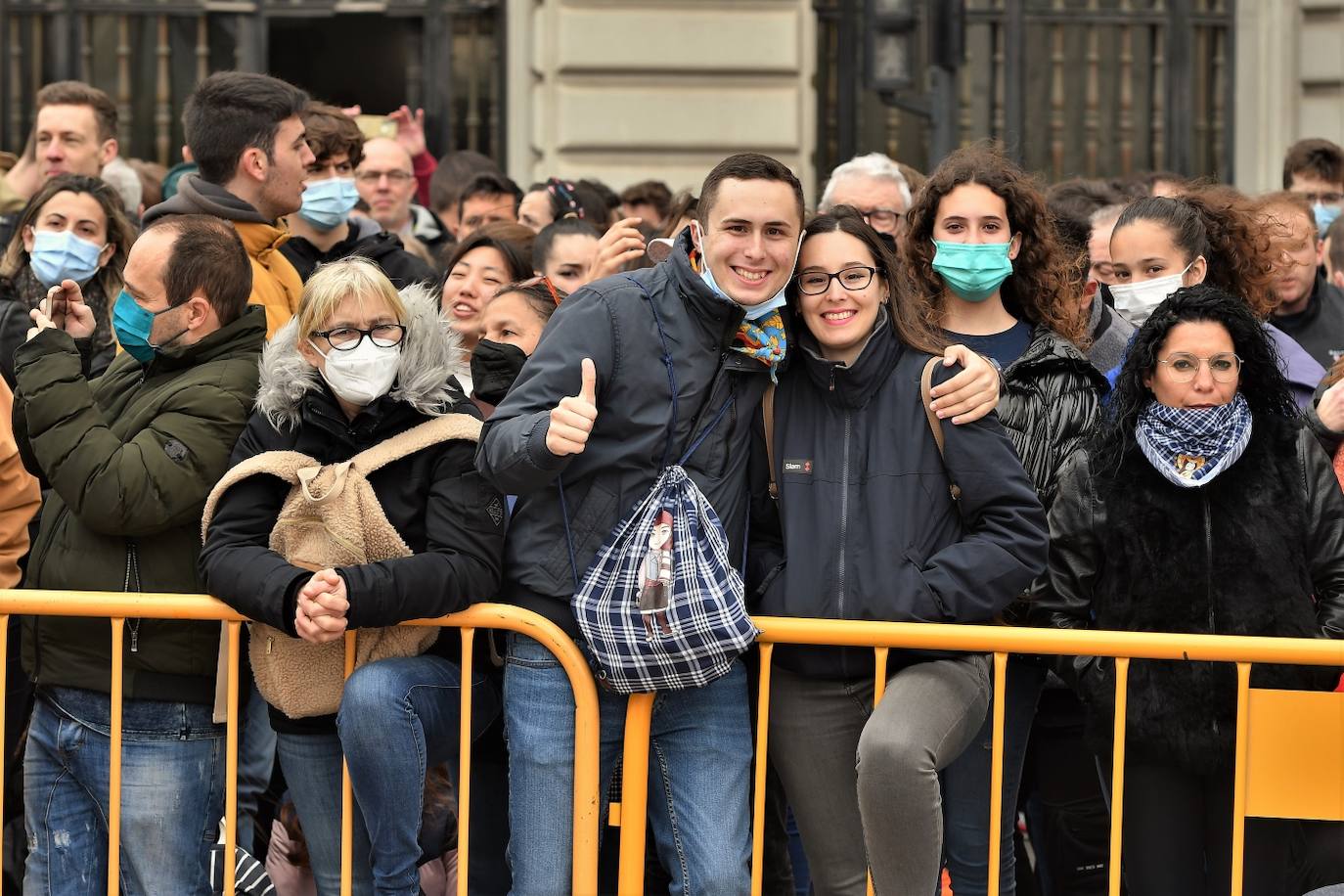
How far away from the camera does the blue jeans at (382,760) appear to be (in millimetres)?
4059

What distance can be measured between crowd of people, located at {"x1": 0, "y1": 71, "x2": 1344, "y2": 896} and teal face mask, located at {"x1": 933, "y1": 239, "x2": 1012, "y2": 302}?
0.74ft

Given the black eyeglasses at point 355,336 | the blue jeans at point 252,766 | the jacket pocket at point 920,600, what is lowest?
the blue jeans at point 252,766

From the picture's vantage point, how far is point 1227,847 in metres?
4.22

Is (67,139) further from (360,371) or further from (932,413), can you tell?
(932,413)

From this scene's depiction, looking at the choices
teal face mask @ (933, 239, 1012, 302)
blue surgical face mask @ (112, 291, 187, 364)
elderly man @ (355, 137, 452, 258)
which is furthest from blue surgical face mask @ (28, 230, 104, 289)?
teal face mask @ (933, 239, 1012, 302)

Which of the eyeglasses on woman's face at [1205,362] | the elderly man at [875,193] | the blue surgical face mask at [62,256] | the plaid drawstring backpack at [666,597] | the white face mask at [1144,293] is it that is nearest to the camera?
the plaid drawstring backpack at [666,597]

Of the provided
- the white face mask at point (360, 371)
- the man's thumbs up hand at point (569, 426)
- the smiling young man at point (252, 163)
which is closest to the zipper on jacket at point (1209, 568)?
the man's thumbs up hand at point (569, 426)

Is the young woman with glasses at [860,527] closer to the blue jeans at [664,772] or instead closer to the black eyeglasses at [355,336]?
the blue jeans at [664,772]

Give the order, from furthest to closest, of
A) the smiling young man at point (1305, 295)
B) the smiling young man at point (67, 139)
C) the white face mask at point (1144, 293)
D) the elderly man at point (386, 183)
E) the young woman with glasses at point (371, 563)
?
the elderly man at point (386, 183)
the smiling young man at point (67, 139)
the smiling young man at point (1305, 295)
the white face mask at point (1144, 293)
the young woman with glasses at point (371, 563)

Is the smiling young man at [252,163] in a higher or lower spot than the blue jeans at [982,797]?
higher

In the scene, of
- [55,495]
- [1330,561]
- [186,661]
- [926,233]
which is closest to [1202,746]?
[1330,561]

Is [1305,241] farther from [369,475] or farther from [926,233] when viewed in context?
[369,475]

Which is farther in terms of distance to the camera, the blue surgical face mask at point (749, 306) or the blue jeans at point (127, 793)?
the blue jeans at point (127, 793)

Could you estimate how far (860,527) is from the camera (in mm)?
4066
